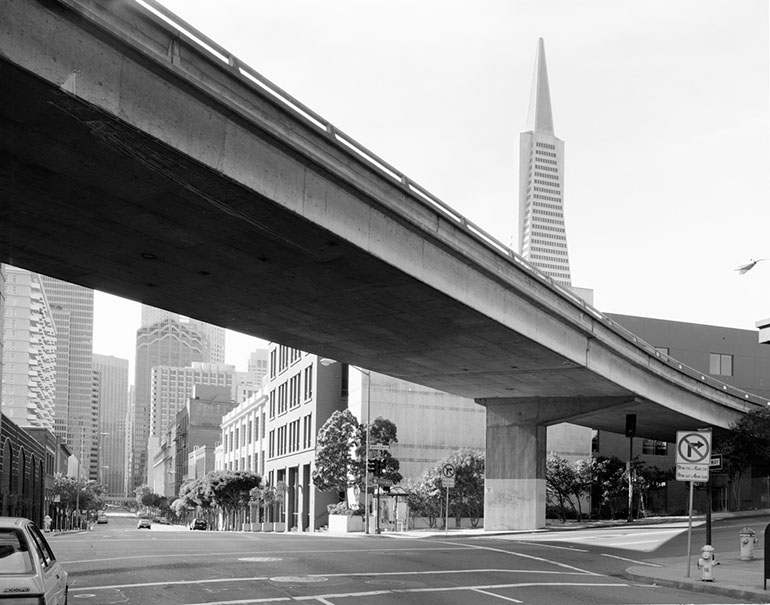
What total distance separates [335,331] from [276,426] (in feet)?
205

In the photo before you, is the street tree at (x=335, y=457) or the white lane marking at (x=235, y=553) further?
the street tree at (x=335, y=457)

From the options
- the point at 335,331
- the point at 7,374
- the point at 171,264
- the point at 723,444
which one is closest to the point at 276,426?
the point at 723,444

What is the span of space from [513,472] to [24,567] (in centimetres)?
3984

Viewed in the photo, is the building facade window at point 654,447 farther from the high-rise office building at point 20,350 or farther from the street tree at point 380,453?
the high-rise office building at point 20,350

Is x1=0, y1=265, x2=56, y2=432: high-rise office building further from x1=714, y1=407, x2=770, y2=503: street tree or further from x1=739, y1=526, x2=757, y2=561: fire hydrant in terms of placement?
x1=739, y1=526, x2=757, y2=561: fire hydrant

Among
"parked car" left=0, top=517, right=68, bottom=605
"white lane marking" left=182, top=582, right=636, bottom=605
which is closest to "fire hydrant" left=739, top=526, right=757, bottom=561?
"white lane marking" left=182, top=582, right=636, bottom=605

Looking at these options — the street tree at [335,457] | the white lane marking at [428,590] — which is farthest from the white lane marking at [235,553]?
the street tree at [335,457]

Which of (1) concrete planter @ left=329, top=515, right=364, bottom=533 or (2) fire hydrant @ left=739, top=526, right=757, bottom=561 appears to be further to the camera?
(1) concrete planter @ left=329, top=515, right=364, bottom=533

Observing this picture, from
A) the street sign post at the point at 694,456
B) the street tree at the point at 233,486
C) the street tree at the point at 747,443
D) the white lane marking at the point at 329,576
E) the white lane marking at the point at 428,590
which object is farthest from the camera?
the street tree at the point at 233,486

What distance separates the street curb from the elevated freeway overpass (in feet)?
31.8

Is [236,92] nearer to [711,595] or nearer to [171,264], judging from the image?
[171,264]

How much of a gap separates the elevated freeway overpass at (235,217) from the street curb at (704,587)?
9.70m

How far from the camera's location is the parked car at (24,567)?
9500 millimetres

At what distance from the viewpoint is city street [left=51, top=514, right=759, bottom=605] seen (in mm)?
16281
